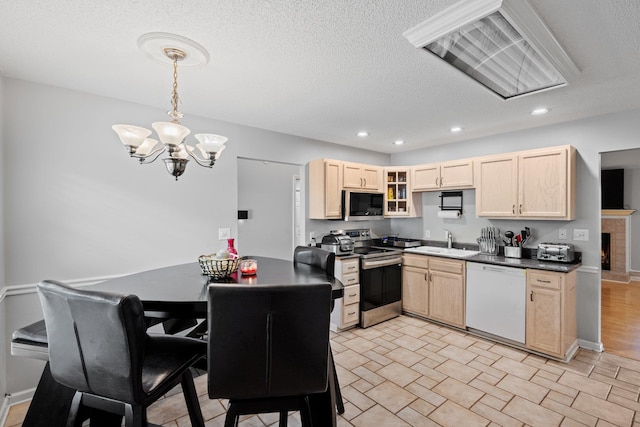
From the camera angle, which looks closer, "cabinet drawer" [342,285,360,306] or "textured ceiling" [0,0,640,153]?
"textured ceiling" [0,0,640,153]

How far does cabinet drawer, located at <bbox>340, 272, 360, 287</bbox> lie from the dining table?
159 centimetres

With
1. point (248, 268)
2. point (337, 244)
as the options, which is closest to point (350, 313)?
point (337, 244)

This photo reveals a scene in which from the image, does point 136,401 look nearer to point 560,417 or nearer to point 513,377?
point 560,417

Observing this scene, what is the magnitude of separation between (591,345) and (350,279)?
2.62m

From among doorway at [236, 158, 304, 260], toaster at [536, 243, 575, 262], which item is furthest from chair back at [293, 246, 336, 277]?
toaster at [536, 243, 575, 262]

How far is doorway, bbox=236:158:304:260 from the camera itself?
504cm

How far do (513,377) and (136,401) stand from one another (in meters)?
2.94

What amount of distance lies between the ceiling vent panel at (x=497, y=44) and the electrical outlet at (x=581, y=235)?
5.91ft

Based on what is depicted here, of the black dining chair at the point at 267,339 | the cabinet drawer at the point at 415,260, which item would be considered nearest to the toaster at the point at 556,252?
the cabinet drawer at the point at 415,260

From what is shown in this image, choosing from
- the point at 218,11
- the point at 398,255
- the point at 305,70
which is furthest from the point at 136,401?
the point at 398,255

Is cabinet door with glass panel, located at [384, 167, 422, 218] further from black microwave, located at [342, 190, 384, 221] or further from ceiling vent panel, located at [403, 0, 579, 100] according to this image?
ceiling vent panel, located at [403, 0, 579, 100]

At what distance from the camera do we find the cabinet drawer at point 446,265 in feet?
11.7

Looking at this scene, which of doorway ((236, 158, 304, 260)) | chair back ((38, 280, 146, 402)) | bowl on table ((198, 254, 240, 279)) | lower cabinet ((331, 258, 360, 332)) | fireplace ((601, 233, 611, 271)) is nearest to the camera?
chair back ((38, 280, 146, 402))

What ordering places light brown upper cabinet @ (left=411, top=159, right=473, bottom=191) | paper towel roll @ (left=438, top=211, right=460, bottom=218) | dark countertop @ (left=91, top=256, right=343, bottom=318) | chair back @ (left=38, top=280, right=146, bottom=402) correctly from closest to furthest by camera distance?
1. chair back @ (left=38, top=280, right=146, bottom=402)
2. dark countertop @ (left=91, top=256, right=343, bottom=318)
3. light brown upper cabinet @ (left=411, top=159, right=473, bottom=191)
4. paper towel roll @ (left=438, top=211, right=460, bottom=218)
